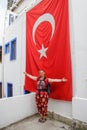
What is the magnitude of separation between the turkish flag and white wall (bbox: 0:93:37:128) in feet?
2.33

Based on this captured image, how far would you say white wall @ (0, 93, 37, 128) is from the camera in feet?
14.9

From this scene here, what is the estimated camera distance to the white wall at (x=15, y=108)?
14.9 feet

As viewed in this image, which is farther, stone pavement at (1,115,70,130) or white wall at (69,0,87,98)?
white wall at (69,0,87,98)

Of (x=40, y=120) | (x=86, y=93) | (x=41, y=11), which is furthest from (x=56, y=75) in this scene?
(x=41, y=11)

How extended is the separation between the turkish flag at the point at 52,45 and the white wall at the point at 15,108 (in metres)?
0.71

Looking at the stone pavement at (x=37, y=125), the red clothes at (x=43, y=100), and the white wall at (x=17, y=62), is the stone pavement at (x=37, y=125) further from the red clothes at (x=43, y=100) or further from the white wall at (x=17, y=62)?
the white wall at (x=17, y=62)

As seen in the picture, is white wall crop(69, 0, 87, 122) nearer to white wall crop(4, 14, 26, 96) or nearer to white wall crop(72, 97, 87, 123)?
white wall crop(72, 97, 87, 123)

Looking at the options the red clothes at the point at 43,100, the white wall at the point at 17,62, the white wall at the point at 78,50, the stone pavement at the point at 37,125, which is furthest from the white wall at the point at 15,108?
the white wall at the point at 17,62

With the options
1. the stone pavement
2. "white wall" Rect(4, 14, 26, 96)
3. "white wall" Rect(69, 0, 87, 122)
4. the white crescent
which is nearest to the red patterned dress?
the stone pavement

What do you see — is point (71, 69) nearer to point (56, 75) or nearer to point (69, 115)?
point (56, 75)

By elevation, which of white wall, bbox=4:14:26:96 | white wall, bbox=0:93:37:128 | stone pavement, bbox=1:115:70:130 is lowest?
stone pavement, bbox=1:115:70:130

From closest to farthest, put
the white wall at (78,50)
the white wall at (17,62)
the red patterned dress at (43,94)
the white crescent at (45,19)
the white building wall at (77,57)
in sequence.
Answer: the white wall at (78,50) < the white building wall at (77,57) < the red patterned dress at (43,94) < the white crescent at (45,19) < the white wall at (17,62)

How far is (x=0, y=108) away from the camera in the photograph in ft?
14.7

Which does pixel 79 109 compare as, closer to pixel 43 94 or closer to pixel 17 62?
pixel 43 94
